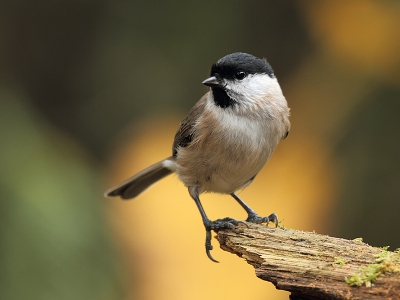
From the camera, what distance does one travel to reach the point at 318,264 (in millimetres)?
1933

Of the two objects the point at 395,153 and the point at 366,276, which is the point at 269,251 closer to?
the point at 366,276

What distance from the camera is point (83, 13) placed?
511cm

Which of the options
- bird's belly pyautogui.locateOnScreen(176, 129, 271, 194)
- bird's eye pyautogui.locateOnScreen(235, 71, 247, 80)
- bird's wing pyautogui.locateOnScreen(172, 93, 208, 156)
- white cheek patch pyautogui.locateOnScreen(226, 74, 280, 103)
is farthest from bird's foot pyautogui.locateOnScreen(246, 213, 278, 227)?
bird's eye pyautogui.locateOnScreen(235, 71, 247, 80)

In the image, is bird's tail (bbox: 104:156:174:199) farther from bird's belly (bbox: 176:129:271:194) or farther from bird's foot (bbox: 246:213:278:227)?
bird's foot (bbox: 246:213:278:227)

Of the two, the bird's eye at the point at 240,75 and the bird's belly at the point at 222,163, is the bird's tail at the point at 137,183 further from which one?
the bird's eye at the point at 240,75

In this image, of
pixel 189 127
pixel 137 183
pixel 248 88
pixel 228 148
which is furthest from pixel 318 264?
pixel 137 183

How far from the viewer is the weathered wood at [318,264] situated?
1765 mm

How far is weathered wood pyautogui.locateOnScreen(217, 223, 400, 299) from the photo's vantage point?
5.79 ft

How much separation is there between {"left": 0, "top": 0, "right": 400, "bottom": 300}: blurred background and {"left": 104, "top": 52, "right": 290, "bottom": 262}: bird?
4.35ft

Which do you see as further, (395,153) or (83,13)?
(83,13)

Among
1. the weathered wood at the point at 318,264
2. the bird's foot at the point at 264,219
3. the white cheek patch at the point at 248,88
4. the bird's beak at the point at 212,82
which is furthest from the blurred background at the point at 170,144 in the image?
the weathered wood at the point at 318,264

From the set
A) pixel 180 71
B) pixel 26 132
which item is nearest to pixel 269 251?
pixel 26 132

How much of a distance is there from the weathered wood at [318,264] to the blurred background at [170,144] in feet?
6.12

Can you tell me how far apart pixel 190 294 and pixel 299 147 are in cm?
157
